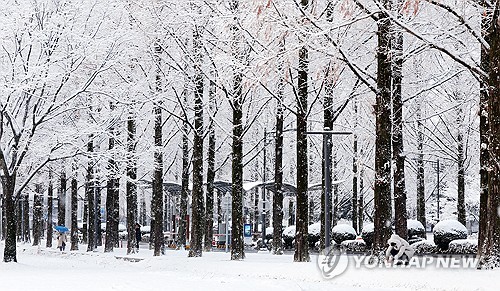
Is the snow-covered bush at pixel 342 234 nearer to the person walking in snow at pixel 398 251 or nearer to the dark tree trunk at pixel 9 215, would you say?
the dark tree trunk at pixel 9 215

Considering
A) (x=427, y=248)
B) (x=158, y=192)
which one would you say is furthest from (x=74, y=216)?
(x=427, y=248)

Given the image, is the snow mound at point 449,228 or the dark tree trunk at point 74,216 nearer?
the snow mound at point 449,228

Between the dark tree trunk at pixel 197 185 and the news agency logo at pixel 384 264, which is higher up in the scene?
the dark tree trunk at pixel 197 185

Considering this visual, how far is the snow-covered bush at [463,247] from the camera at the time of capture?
1056 inches

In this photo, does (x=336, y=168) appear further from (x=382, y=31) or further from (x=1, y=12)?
(x=382, y=31)

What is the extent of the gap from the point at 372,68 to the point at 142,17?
8.92 metres

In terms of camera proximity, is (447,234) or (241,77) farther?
(447,234)

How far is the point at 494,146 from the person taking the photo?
14.1 meters

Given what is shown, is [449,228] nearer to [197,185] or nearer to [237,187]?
[237,187]

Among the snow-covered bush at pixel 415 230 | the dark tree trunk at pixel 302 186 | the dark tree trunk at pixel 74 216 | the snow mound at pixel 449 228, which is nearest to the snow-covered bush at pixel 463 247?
the snow mound at pixel 449 228

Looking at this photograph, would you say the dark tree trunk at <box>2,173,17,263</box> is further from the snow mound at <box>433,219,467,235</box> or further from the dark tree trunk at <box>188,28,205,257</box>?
the snow mound at <box>433,219,467,235</box>

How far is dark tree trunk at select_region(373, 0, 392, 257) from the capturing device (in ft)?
58.3

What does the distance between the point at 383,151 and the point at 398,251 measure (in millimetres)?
2438

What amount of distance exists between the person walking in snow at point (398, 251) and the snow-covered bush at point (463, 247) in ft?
35.0
